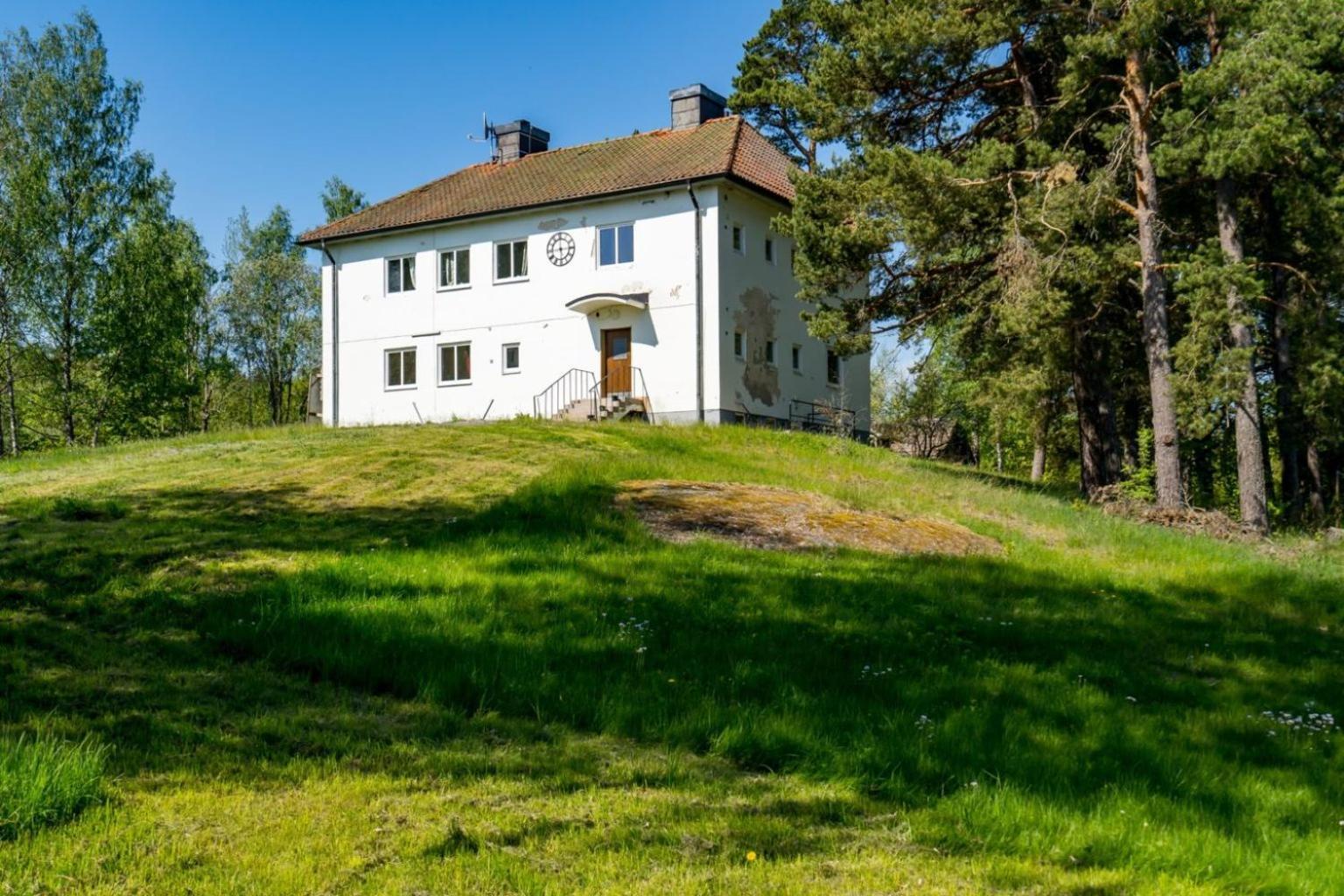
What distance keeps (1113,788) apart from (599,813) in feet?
9.09

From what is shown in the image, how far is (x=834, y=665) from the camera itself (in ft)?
24.8

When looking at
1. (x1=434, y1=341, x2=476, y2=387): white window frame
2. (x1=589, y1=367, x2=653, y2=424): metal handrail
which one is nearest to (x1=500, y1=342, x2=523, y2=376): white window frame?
(x1=434, y1=341, x2=476, y2=387): white window frame

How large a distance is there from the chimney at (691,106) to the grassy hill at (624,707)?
23.6 meters

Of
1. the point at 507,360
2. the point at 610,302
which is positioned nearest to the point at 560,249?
the point at 610,302

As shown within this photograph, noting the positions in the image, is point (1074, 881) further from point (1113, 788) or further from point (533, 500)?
point (533, 500)

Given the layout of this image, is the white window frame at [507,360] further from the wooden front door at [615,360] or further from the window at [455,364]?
the wooden front door at [615,360]

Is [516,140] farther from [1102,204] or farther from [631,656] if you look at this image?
[631,656]

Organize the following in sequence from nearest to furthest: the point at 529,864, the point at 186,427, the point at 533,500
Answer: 1. the point at 529,864
2. the point at 533,500
3. the point at 186,427

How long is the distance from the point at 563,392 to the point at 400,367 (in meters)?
6.13

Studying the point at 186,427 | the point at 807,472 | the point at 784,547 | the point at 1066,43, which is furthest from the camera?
the point at 186,427

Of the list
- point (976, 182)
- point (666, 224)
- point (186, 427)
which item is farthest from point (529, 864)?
point (186, 427)

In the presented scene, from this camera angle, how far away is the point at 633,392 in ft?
95.6

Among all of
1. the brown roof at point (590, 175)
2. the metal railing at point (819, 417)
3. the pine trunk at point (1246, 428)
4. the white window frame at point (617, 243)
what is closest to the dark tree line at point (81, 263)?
the brown roof at point (590, 175)

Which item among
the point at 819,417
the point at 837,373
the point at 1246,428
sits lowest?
the point at 1246,428
